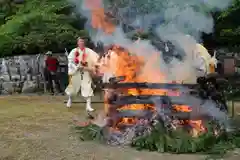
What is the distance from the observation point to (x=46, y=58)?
54.9ft

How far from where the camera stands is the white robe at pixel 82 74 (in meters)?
11.6

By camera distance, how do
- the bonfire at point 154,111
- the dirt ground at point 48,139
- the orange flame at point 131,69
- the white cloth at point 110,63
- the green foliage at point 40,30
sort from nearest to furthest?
the dirt ground at point 48,139 < the bonfire at point 154,111 < the orange flame at point 131,69 < the white cloth at point 110,63 < the green foliage at point 40,30

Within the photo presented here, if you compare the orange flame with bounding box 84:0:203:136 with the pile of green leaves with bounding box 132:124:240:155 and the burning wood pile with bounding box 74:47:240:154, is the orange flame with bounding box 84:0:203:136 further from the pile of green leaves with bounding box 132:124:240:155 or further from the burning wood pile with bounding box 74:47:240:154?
the pile of green leaves with bounding box 132:124:240:155

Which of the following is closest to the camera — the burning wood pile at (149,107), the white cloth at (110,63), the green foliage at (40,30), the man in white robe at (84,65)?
the burning wood pile at (149,107)

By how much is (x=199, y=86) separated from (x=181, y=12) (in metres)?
1.51

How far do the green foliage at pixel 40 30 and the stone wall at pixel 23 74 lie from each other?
41cm

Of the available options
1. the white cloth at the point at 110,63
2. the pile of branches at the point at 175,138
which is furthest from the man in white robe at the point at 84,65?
the pile of branches at the point at 175,138

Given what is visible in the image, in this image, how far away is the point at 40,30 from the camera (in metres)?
17.7

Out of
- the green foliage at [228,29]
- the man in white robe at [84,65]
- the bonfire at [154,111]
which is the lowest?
the bonfire at [154,111]

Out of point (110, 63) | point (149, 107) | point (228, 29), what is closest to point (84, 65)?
point (110, 63)

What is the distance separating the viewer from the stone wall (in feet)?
56.1

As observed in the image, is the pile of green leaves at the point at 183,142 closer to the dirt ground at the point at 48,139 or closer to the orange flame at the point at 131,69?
the dirt ground at the point at 48,139

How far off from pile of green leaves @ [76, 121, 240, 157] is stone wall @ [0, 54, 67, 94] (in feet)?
33.7

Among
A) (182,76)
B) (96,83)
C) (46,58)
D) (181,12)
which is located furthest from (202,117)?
(46,58)
